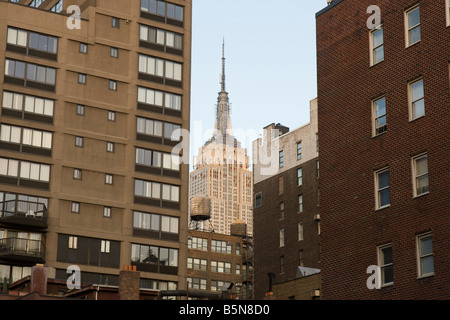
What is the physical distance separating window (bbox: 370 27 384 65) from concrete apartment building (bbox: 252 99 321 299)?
52.1 m

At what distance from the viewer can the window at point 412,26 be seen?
3916 cm

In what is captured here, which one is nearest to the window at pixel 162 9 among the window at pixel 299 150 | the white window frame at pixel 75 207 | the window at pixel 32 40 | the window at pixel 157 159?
the window at pixel 32 40

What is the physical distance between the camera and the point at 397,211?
37969 millimetres

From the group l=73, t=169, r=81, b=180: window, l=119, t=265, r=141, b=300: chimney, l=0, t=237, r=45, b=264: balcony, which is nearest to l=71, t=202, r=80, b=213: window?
l=73, t=169, r=81, b=180: window

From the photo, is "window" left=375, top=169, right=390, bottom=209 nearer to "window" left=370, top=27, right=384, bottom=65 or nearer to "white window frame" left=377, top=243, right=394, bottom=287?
"white window frame" left=377, top=243, right=394, bottom=287

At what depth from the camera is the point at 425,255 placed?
36406mm

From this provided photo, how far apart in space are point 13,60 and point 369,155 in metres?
46.2

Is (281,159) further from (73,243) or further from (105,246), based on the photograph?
(73,243)

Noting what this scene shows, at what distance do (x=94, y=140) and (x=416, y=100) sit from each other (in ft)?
150

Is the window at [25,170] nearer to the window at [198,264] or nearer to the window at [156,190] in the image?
the window at [156,190]

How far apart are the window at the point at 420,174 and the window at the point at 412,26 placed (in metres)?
5.41

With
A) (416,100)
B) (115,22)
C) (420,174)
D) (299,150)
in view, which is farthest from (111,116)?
(420,174)
